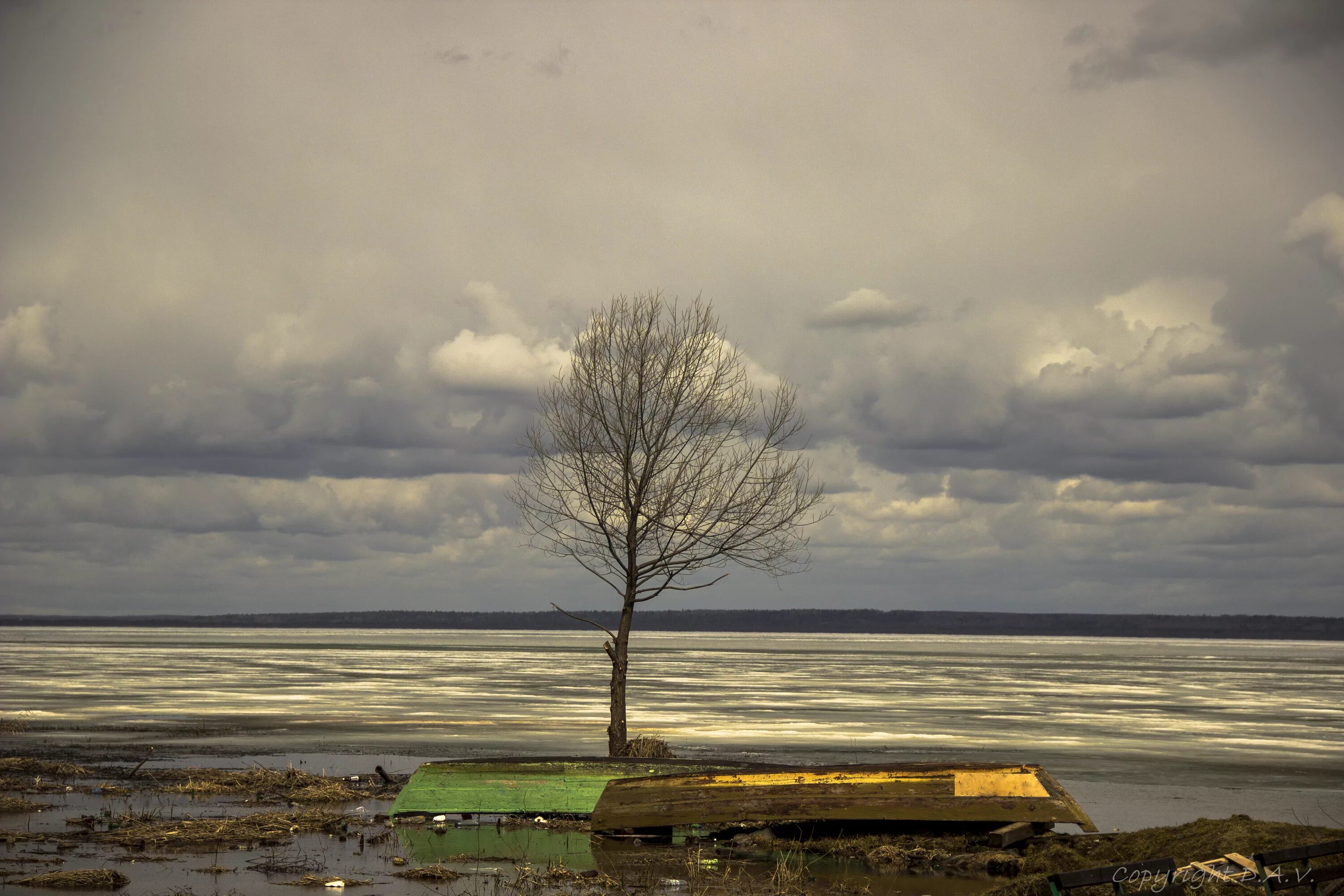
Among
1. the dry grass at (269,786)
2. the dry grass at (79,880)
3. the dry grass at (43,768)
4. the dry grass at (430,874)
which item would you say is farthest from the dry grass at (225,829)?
the dry grass at (43,768)

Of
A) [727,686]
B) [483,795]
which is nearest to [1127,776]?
[483,795]

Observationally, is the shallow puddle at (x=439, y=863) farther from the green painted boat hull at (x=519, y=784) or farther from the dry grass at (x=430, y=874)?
the green painted boat hull at (x=519, y=784)

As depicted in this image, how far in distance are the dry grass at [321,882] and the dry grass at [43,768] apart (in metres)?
10.7

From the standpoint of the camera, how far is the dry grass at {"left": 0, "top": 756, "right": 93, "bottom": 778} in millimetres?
22328

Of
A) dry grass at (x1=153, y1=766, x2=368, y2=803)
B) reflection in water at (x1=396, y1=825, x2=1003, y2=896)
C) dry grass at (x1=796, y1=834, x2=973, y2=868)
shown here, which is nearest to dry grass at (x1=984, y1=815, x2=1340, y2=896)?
reflection in water at (x1=396, y1=825, x2=1003, y2=896)

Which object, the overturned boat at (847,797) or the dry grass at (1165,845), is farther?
the overturned boat at (847,797)

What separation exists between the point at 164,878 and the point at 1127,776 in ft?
62.4

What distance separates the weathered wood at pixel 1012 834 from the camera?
50.3 ft

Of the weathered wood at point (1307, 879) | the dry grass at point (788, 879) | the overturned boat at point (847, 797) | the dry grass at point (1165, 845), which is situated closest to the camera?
the weathered wood at point (1307, 879)

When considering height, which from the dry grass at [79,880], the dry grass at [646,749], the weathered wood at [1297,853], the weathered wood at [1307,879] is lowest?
the dry grass at [79,880]

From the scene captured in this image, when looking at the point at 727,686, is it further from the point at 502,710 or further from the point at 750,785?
the point at 750,785

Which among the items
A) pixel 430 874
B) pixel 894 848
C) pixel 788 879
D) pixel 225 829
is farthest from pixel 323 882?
pixel 894 848

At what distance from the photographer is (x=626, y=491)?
72.7 feet

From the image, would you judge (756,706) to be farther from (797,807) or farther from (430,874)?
(430,874)
